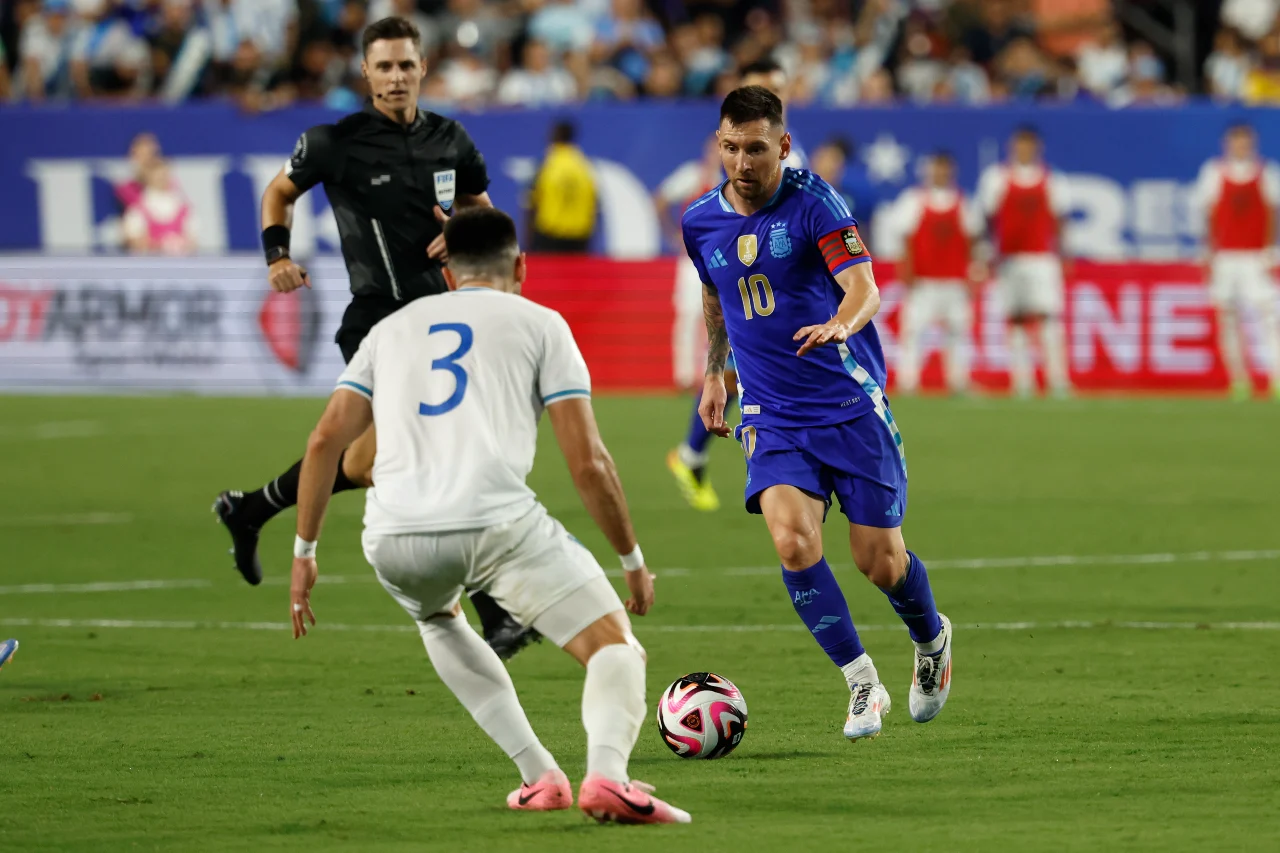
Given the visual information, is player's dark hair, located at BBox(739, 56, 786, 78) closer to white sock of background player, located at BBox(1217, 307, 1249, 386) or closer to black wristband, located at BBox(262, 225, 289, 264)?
black wristband, located at BBox(262, 225, 289, 264)

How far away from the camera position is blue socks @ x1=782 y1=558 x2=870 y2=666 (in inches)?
281

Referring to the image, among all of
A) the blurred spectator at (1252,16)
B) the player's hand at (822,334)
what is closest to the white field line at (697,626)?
the player's hand at (822,334)

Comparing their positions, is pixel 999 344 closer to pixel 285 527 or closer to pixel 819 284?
pixel 285 527

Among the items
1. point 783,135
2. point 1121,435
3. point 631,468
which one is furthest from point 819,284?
point 1121,435

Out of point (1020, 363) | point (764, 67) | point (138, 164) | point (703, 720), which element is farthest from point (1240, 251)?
point (703, 720)

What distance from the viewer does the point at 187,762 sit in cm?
662

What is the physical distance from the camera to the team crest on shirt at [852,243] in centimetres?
704

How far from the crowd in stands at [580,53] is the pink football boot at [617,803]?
1986cm

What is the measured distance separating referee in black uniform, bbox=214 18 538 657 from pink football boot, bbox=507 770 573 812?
136 inches

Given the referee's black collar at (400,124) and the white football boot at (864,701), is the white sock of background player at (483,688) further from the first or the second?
the referee's black collar at (400,124)

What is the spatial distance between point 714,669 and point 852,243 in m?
2.14

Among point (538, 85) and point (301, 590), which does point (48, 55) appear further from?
point (301, 590)

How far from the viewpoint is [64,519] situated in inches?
530

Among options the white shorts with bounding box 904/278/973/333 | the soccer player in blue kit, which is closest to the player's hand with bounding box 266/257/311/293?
the soccer player in blue kit
